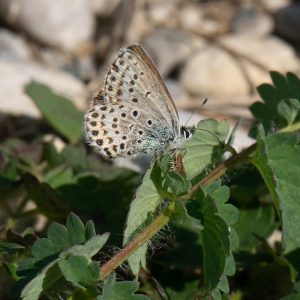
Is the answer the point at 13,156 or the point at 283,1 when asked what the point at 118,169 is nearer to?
the point at 13,156

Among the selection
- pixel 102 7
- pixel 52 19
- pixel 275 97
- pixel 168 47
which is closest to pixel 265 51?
pixel 168 47

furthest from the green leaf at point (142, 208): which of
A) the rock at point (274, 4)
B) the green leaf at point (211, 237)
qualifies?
the rock at point (274, 4)

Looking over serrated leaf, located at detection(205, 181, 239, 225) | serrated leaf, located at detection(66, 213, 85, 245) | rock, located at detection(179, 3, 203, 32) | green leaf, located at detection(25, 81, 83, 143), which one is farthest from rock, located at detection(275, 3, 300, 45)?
serrated leaf, located at detection(66, 213, 85, 245)

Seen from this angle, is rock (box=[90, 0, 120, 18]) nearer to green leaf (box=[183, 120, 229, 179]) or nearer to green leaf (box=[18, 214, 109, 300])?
green leaf (box=[183, 120, 229, 179])

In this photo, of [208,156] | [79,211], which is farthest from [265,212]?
[79,211]

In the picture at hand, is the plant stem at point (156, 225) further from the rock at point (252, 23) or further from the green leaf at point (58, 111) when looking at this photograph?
the rock at point (252, 23)

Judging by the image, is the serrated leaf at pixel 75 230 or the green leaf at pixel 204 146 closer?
the serrated leaf at pixel 75 230
